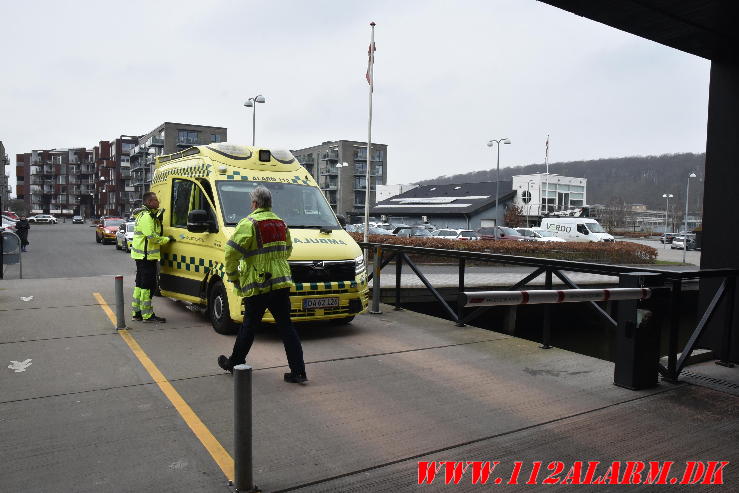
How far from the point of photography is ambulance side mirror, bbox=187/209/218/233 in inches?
289

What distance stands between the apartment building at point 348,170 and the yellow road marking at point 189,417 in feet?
287

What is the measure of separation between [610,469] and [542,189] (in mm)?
76106

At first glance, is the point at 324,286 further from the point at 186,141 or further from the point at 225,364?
the point at 186,141

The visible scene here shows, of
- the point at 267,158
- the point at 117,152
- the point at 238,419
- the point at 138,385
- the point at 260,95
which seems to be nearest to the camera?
the point at 238,419

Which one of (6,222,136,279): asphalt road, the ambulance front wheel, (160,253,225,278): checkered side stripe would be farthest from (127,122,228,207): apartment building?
the ambulance front wheel

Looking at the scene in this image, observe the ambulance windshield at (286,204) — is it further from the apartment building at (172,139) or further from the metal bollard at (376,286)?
the apartment building at (172,139)

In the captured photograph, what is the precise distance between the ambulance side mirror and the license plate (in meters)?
1.65

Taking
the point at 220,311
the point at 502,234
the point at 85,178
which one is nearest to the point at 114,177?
the point at 85,178

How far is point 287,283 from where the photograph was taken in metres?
5.48

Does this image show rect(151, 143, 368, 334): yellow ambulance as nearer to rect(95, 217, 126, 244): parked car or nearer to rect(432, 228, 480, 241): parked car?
rect(432, 228, 480, 241): parked car

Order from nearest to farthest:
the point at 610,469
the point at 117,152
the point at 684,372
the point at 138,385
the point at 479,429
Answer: the point at 610,469 → the point at 479,429 → the point at 138,385 → the point at 684,372 → the point at 117,152

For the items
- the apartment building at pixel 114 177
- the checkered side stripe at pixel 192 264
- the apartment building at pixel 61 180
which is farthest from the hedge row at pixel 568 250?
the apartment building at pixel 61 180

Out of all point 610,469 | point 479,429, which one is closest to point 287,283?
point 479,429

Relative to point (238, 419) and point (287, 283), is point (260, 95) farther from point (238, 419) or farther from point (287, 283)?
point (238, 419)
